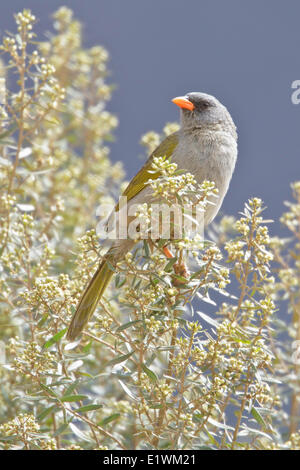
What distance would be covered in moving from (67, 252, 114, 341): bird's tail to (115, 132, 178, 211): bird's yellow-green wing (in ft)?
1.28

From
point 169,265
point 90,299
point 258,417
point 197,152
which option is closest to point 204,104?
point 197,152

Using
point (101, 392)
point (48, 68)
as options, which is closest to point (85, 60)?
point (48, 68)

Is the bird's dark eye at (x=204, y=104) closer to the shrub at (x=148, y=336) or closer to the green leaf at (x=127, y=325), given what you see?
the shrub at (x=148, y=336)

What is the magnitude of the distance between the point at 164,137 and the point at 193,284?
132 cm

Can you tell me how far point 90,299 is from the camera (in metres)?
2.15

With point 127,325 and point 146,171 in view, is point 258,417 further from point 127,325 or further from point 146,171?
point 146,171

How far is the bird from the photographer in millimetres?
2408

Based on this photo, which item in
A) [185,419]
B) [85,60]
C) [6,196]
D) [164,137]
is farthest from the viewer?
[85,60]

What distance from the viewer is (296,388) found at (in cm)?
221

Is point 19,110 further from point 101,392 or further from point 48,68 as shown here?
point 101,392

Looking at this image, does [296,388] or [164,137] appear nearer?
[296,388]

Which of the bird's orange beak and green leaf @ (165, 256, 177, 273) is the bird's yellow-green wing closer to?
the bird's orange beak

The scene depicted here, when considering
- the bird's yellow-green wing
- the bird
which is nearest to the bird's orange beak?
the bird

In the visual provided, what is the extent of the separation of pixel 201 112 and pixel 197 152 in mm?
330
